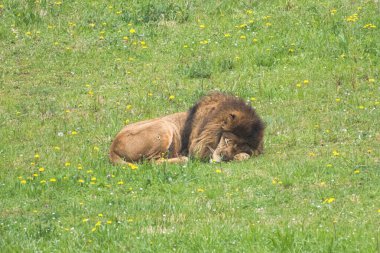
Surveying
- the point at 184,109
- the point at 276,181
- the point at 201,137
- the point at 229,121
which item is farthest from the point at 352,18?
the point at 276,181

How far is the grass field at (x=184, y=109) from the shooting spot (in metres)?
8.73

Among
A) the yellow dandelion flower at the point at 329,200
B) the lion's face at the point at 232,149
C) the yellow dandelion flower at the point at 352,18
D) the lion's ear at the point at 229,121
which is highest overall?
the yellow dandelion flower at the point at 329,200

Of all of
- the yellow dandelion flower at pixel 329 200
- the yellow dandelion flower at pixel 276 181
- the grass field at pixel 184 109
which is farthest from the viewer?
the yellow dandelion flower at pixel 276 181

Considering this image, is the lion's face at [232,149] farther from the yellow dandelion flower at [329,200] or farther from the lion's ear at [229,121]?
the yellow dandelion flower at [329,200]

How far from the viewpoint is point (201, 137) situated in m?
12.4

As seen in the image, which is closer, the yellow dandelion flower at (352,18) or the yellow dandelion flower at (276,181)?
the yellow dandelion flower at (276,181)

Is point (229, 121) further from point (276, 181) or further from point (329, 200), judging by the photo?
point (329, 200)

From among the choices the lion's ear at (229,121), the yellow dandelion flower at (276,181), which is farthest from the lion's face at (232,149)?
the yellow dandelion flower at (276,181)

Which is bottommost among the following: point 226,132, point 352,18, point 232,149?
point 232,149

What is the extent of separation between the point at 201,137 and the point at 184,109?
2.45 metres

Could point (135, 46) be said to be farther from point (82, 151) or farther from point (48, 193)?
point (48, 193)

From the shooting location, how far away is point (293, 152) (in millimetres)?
12047

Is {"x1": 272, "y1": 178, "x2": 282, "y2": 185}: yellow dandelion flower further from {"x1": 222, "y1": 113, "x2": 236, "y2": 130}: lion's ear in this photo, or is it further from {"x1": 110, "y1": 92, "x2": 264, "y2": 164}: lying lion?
{"x1": 222, "y1": 113, "x2": 236, "y2": 130}: lion's ear

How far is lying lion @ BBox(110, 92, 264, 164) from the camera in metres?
12.2
